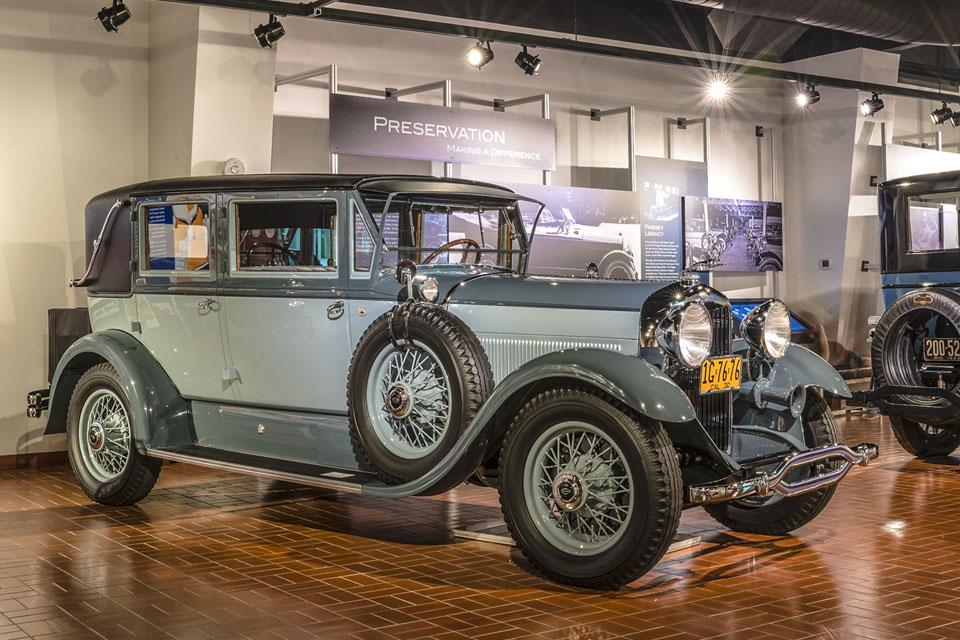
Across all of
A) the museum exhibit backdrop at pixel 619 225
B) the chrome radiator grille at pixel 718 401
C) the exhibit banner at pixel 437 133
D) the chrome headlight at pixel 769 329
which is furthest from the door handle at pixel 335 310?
the museum exhibit backdrop at pixel 619 225

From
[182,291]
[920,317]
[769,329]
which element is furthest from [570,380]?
[920,317]

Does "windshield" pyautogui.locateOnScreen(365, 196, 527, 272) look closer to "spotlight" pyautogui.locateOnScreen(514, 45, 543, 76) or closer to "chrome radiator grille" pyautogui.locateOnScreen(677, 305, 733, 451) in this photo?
"chrome radiator grille" pyautogui.locateOnScreen(677, 305, 733, 451)

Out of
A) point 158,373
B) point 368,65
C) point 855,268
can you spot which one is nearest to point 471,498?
point 158,373

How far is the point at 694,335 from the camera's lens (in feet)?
15.3

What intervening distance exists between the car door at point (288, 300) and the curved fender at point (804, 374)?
2.08 meters

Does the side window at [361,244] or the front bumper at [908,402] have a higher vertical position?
the side window at [361,244]

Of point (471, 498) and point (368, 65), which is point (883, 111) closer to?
point (368, 65)

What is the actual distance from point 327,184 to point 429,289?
87cm

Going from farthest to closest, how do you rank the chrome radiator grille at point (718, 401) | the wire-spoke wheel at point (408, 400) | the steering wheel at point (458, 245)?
the steering wheel at point (458, 245) → the wire-spoke wheel at point (408, 400) → the chrome radiator grille at point (718, 401)

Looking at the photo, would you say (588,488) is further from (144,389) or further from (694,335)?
(144,389)

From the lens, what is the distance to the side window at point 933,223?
28.1ft

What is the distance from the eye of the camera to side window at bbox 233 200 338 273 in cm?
563

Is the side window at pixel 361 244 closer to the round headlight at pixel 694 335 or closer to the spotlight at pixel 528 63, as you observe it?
the round headlight at pixel 694 335

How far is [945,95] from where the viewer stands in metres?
12.9
